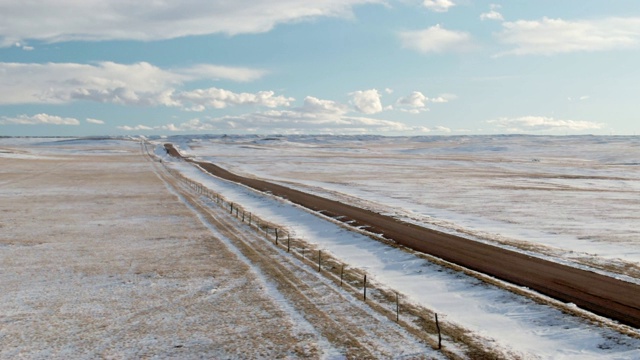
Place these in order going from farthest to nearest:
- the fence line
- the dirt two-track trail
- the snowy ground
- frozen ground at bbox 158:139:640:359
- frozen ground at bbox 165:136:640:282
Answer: frozen ground at bbox 165:136:640:282
the dirt two-track trail
the fence line
frozen ground at bbox 158:139:640:359
the snowy ground

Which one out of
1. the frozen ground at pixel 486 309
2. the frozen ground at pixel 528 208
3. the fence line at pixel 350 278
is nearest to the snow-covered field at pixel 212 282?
the frozen ground at pixel 486 309

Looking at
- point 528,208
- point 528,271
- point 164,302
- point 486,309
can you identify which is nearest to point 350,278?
point 486,309

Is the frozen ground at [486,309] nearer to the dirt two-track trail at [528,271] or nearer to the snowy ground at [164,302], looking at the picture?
the dirt two-track trail at [528,271]

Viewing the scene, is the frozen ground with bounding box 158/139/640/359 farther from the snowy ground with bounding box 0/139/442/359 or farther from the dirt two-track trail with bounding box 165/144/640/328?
the snowy ground with bounding box 0/139/442/359

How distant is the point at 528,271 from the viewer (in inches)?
1016

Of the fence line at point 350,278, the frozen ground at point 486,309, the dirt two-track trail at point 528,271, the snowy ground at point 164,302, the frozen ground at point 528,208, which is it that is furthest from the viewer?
the frozen ground at point 528,208

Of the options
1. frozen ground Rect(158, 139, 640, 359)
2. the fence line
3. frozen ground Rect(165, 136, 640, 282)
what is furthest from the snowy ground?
frozen ground Rect(165, 136, 640, 282)

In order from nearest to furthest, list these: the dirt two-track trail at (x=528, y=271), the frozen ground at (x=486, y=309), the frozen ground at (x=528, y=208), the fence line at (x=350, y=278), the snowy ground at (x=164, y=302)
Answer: the snowy ground at (x=164, y=302) < the frozen ground at (x=486, y=309) < the fence line at (x=350, y=278) < the dirt two-track trail at (x=528, y=271) < the frozen ground at (x=528, y=208)

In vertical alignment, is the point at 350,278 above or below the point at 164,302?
above

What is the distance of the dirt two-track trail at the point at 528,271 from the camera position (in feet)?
67.4

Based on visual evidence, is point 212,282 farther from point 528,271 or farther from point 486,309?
point 528,271

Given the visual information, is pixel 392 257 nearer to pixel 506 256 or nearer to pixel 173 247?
pixel 506 256

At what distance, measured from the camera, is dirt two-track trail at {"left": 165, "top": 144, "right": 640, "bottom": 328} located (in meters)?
20.5

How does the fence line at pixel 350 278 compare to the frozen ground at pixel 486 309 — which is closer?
the frozen ground at pixel 486 309
